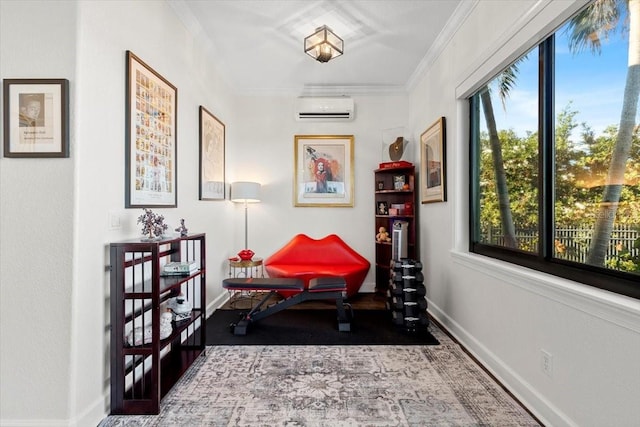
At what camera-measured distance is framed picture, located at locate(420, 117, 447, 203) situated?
326 centimetres

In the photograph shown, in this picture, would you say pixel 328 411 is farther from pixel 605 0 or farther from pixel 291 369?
pixel 605 0

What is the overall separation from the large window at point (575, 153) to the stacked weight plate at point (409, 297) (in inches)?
31.4

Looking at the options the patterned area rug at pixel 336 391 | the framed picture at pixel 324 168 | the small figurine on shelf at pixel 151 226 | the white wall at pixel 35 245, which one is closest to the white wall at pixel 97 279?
the white wall at pixel 35 245

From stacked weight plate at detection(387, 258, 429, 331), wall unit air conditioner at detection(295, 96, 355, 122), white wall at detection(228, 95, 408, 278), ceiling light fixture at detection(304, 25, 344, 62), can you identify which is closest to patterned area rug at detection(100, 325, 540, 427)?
stacked weight plate at detection(387, 258, 429, 331)

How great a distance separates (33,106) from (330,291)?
8.57ft

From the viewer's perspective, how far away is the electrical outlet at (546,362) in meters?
1.74

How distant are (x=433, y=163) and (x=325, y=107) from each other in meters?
1.77

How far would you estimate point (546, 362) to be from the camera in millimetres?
1779

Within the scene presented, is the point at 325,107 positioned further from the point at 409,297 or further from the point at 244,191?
the point at 409,297

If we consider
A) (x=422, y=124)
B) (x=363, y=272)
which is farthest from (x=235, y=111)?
(x=363, y=272)

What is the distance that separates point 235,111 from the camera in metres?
4.62

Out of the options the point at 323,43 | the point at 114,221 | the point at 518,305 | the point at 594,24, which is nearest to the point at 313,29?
the point at 323,43

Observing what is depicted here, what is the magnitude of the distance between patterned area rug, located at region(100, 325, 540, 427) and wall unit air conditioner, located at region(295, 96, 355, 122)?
3.13 m

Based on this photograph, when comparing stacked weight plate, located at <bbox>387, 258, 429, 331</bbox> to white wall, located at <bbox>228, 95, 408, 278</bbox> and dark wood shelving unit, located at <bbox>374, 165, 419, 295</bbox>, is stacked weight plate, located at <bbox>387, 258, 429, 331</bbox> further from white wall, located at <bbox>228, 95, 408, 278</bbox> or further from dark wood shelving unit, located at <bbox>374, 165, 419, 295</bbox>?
white wall, located at <bbox>228, 95, 408, 278</bbox>
